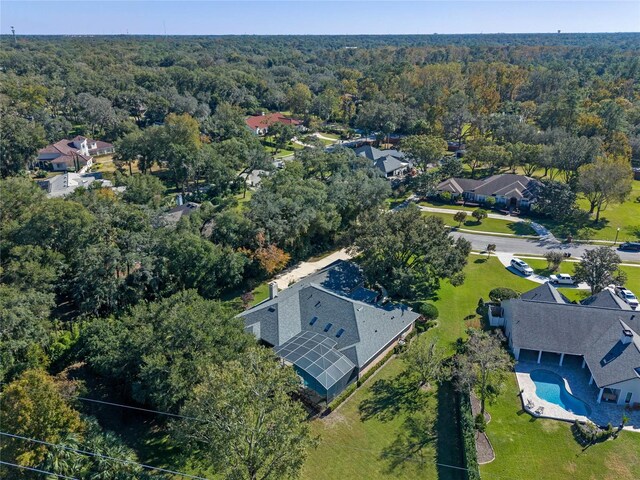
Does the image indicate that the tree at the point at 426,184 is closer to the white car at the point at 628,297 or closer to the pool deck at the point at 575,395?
the white car at the point at 628,297

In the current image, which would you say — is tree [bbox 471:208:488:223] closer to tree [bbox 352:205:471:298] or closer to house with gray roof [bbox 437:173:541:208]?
house with gray roof [bbox 437:173:541:208]

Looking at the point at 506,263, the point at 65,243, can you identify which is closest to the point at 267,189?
the point at 65,243

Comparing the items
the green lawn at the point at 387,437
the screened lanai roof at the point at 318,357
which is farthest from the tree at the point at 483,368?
the screened lanai roof at the point at 318,357

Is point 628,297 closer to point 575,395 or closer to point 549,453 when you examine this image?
point 575,395

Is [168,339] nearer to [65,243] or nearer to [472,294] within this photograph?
[65,243]

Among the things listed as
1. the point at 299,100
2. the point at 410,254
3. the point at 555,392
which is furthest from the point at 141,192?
the point at 299,100

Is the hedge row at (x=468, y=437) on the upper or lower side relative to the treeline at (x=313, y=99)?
lower
